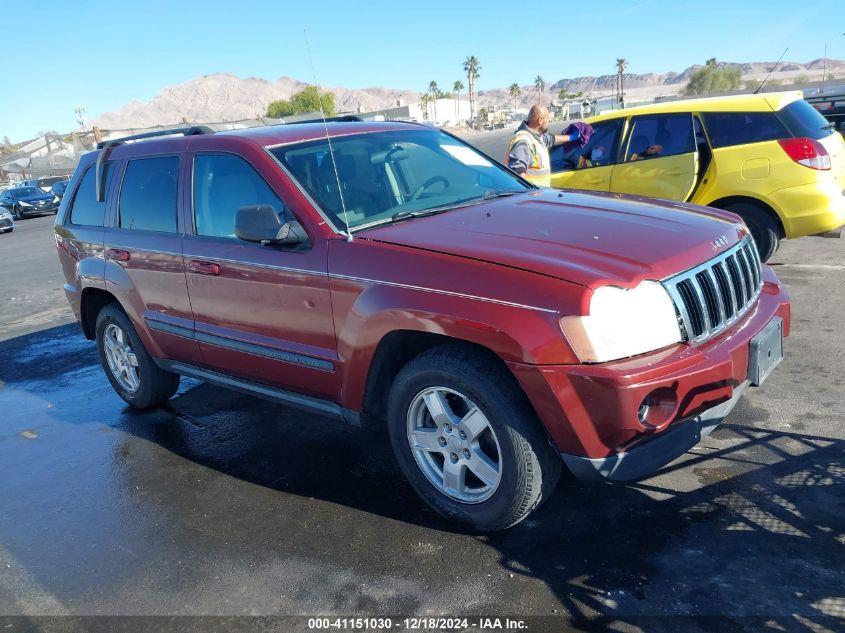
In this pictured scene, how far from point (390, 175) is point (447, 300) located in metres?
1.38

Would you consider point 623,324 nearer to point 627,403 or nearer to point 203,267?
point 627,403

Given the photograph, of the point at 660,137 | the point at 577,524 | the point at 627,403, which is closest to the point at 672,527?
the point at 577,524

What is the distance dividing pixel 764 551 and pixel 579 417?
3.23ft

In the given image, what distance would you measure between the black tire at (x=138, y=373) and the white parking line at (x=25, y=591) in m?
1.74

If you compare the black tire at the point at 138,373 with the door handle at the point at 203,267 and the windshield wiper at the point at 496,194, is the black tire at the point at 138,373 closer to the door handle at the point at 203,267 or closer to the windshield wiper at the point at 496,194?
the door handle at the point at 203,267

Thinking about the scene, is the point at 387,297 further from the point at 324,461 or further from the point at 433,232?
the point at 324,461

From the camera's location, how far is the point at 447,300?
2961 mm

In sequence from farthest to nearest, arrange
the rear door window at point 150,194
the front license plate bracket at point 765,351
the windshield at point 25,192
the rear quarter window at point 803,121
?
1. the windshield at point 25,192
2. the rear quarter window at point 803,121
3. the rear door window at point 150,194
4. the front license plate bracket at point 765,351

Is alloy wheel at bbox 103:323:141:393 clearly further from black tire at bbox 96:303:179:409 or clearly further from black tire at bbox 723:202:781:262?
black tire at bbox 723:202:781:262

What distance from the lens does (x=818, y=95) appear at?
1235cm

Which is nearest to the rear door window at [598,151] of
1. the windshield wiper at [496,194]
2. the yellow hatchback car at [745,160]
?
the yellow hatchback car at [745,160]

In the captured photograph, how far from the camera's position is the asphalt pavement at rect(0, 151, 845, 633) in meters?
2.75

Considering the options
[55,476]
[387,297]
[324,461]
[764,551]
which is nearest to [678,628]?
[764,551]

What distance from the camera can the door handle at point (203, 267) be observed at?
4.05 meters
